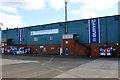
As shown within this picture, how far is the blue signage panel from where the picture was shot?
171ft

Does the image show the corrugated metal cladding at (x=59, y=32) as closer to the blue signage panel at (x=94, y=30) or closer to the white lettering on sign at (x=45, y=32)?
the white lettering on sign at (x=45, y=32)

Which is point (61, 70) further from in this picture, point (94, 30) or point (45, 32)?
point (45, 32)

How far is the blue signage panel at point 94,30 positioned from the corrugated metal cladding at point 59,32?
0.70 m

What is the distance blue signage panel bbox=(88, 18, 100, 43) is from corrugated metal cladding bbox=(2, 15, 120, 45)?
70cm

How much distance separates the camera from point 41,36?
212 ft

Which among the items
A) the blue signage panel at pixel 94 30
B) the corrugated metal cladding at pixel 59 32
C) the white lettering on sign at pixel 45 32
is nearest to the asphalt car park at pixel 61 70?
the corrugated metal cladding at pixel 59 32

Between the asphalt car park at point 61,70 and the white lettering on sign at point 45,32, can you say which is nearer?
the asphalt car park at point 61,70

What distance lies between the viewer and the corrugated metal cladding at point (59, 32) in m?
50.2

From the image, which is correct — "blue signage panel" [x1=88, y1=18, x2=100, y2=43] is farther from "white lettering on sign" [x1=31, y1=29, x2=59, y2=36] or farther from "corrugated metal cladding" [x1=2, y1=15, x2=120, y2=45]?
"white lettering on sign" [x1=31, y1=29, x2=59, y2=36]

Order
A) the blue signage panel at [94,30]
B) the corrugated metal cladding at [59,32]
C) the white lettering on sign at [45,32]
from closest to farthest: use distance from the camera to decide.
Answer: the corrugated metal cladding at [59,32], the blue signage panel at [94,30], the white lettering on sign at [45,32]

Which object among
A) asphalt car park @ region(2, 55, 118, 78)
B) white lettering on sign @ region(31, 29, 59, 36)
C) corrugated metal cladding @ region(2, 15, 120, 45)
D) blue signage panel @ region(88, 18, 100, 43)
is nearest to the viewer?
asphalt car park @ region(2, 55, 118, 78)

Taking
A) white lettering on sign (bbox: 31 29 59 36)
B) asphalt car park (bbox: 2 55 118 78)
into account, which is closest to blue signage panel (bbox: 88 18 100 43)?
white lettering on sign (bbox: 31 29 59 36)

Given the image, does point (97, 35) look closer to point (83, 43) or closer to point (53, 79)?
point (83, 43)

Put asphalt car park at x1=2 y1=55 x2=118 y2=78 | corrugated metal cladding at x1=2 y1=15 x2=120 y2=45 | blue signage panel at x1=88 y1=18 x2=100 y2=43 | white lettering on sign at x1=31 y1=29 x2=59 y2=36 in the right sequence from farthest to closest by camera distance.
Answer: white lettering on sign at x1=31 y1=29 x2=59 y2=36 → blue signage panel at x1=88 y1=18 x2=100 y2=43 → corrugated metal cladding at x1=2 y1=15 x2=120 y2=45 → asphalt car park at x1=2 y1=55 x2=118 y2=78
